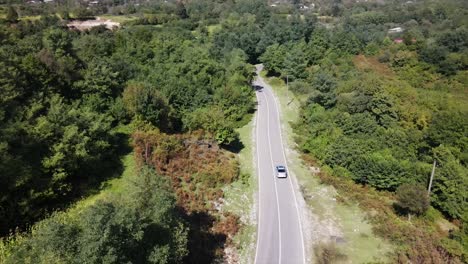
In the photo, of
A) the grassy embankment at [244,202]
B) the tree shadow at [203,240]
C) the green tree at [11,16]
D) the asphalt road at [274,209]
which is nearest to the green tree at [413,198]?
the asphalt road at [274,209]

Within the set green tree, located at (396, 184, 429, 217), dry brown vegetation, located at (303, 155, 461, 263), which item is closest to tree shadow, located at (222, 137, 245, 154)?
dry brown vegetation, located at (303, 155, 461, 263)

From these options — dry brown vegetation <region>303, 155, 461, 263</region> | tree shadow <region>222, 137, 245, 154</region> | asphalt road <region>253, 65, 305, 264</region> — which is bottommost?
dry brown vegetation <region>303, 155, 461, 263</region>

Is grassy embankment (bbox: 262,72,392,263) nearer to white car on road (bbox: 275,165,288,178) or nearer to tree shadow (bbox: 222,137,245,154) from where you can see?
white car on road (bbox: 275,165,288,178)

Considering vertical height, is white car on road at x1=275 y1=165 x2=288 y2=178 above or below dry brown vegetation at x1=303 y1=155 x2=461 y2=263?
above

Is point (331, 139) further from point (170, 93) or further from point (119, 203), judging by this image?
point (119, 203)

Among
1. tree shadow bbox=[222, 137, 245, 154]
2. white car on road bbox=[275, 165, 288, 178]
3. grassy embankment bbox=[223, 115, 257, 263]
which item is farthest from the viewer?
tree shadow bbox=[222, 137, 245, 154]

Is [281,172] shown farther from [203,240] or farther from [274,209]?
[203,240]

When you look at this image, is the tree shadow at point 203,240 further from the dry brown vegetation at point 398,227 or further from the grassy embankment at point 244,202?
the dry brown vegetation at point 398,227

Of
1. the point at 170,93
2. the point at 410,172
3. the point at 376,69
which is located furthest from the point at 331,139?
the point at 376,69
